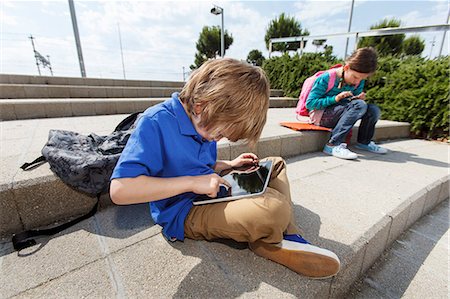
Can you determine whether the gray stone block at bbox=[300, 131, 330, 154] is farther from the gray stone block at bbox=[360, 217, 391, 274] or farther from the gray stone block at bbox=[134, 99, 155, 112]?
the gray stone block at bbox=[134, 99, 155, 112]

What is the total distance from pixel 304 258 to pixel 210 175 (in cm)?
51

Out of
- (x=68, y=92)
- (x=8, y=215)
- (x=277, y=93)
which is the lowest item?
(x=8, y=215)

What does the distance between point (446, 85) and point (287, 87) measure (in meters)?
3.24

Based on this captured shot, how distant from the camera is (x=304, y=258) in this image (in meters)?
0.89

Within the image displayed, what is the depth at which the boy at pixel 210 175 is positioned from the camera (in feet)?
2.75

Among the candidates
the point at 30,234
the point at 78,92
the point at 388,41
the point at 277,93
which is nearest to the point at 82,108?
the point at 78,92

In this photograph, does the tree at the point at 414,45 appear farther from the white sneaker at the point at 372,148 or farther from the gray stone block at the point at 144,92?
the gray stone block at the point at 144,92

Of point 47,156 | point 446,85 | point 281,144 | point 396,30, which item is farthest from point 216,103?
point 396,30

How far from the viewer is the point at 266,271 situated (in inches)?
36.6

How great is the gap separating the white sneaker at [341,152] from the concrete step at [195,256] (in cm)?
74

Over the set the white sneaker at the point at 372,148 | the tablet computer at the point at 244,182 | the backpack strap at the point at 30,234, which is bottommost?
the white sneaker at the point at 372,148

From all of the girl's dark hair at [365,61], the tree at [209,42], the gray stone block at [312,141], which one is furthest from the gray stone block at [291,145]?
the tree at [209,42]

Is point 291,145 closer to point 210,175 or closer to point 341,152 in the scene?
point 341,152

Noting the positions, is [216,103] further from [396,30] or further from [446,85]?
[396,30]
